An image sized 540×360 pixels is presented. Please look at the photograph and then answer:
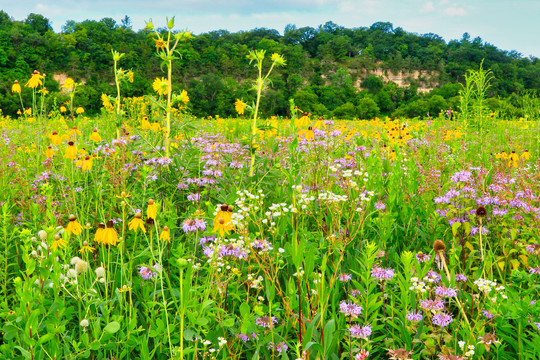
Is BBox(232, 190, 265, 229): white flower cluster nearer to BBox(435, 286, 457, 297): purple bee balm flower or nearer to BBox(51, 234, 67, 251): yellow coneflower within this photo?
BBox(51, 234, 67, 251): yellow coneflower

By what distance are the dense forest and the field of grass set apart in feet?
78.9

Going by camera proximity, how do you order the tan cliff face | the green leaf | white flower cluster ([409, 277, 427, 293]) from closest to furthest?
the green leaf, white flower cluster ([409, 277, 427, 293]), the tan cliff face

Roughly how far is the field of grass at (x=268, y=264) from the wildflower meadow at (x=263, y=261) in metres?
0.01

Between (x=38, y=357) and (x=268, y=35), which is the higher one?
(x=268, y=35)

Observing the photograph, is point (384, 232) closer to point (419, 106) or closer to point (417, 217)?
point (417, 217)

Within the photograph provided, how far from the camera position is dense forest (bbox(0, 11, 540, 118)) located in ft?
97.2

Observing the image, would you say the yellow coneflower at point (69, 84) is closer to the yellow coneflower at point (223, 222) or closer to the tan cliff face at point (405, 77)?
the yellow coneflower at point (223, 222)

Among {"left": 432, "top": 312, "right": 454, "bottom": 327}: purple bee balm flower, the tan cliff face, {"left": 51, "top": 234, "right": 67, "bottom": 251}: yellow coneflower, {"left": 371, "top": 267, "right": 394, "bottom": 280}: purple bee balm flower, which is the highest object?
the tan cliff face

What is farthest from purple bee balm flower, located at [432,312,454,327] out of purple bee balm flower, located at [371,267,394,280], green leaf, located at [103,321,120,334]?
green leaf, located at [103,321,120,334]

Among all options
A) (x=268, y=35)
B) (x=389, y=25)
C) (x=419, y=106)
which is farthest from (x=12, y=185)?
(x=389, y=25)

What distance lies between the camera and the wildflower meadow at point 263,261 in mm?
1235

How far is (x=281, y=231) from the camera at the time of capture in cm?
192

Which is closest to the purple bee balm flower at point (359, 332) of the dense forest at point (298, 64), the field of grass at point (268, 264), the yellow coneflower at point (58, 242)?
the field of grass at point (268, 264)

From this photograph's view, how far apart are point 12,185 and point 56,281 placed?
7.48ft
